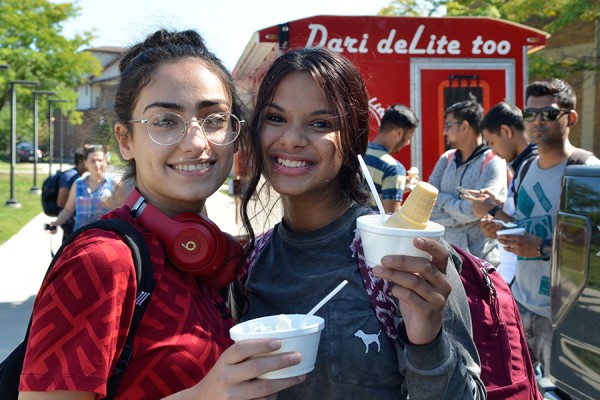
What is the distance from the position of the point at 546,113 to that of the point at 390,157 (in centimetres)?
201

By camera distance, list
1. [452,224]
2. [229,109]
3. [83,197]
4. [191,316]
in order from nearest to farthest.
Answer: [191,316]
[229,109]
[452,224]
[83,197]

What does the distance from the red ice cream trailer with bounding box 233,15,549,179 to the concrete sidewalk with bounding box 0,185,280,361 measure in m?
2.37

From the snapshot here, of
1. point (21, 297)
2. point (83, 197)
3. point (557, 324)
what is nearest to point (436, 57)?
point (83, 197)

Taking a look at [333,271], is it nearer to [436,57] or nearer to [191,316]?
[191,316]

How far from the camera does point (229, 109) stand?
227 centimetres

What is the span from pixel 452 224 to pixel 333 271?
15.3ft

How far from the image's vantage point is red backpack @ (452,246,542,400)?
82.9 inches

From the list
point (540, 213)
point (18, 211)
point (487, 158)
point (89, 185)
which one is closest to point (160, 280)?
point (540, 213)

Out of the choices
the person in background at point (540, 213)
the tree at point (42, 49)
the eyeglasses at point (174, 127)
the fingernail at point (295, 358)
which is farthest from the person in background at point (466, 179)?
the tree at point (42, 49)

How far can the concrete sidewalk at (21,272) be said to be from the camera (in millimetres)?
7568

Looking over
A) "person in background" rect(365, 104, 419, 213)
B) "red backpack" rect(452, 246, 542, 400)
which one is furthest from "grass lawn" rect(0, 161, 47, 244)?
"red backpack" rect(452, 246, 542, 400)

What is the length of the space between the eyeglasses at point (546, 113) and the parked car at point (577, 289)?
187cm

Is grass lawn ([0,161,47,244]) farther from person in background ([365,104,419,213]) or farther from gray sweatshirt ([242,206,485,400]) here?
gray sweatshirt ([242,206,485,400])

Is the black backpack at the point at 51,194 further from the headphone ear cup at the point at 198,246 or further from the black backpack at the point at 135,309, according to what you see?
the black backpack at the point at 135,309
